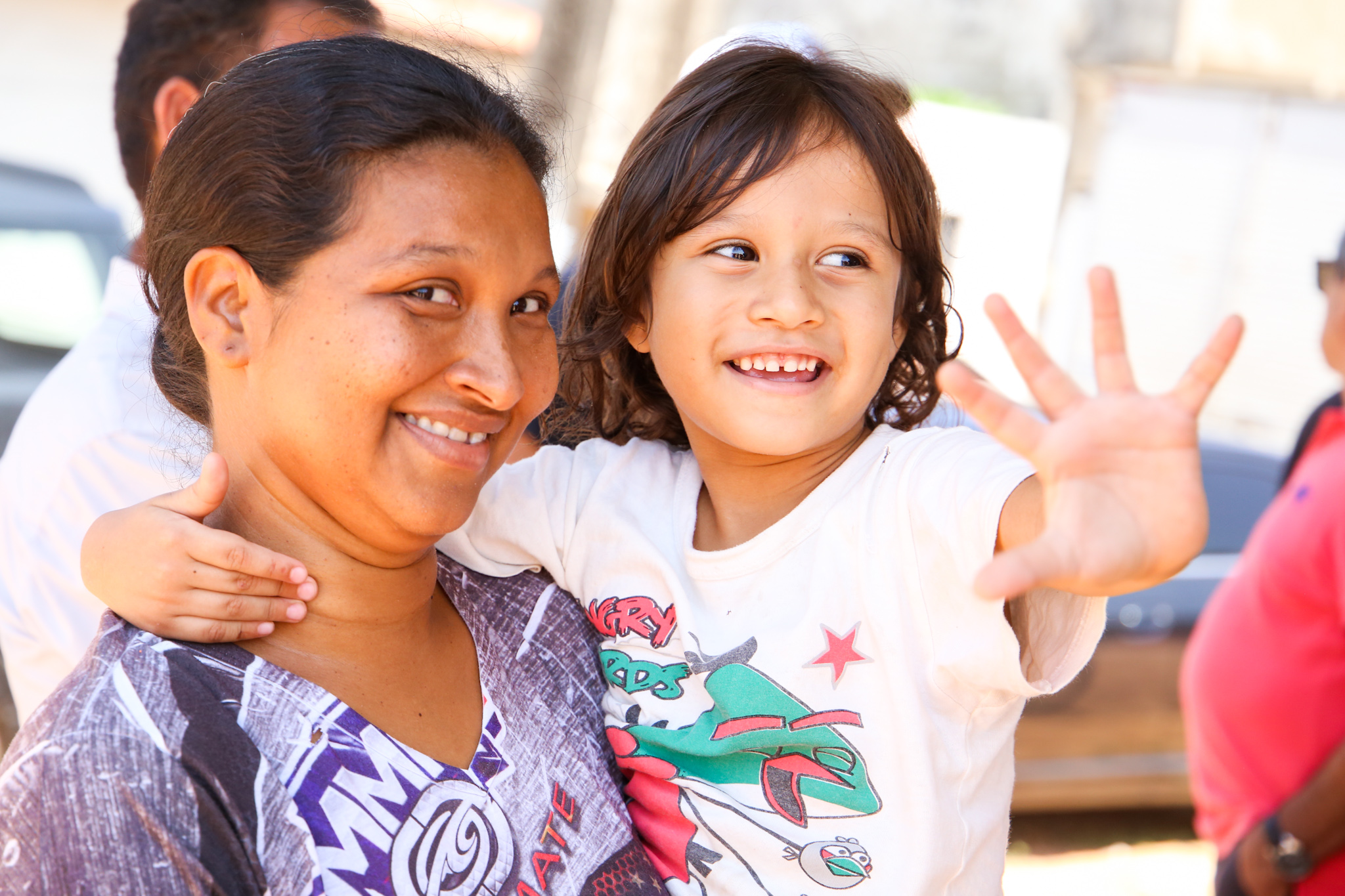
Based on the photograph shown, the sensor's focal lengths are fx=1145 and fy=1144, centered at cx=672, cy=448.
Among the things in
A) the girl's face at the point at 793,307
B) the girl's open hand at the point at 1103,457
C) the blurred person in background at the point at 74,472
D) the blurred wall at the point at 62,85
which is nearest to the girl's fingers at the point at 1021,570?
the girl's open hand at the point at 1103,457

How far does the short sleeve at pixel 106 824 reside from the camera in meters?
1.19

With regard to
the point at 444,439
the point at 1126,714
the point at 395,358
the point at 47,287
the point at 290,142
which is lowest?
the point at 1126,714

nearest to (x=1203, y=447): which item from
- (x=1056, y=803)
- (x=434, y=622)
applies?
(x=1056, y=803)

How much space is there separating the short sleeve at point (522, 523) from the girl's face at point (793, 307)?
0.99ft

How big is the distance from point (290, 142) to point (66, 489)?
3.72 feet

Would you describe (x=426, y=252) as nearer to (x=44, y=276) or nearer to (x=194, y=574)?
(x=194, y=574)

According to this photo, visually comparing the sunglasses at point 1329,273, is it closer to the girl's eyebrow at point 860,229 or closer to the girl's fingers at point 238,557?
the girl's eyebrow at point 860,229

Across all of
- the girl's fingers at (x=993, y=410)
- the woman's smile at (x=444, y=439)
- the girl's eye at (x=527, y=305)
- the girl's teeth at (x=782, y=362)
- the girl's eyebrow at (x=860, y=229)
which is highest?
the girl's eyebrow at (x=860, y=229)

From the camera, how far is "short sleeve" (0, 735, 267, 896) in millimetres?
1186

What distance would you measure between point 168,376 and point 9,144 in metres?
9.73

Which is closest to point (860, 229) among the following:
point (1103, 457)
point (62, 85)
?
point (1103, 457)

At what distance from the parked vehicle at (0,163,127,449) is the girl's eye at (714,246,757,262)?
3.16 meters

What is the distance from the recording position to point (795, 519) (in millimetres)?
1798

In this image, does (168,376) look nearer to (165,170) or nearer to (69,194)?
(165,170)
